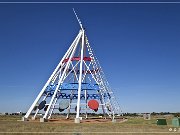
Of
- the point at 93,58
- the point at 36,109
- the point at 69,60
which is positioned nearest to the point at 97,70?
the point at 93,58

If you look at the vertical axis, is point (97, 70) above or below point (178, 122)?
above

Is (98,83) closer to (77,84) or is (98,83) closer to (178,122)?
(77,84)

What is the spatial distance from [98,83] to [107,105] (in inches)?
159

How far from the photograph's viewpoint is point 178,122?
35.2 m

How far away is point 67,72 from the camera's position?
179 feet

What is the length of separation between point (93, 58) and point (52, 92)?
937 centimetres

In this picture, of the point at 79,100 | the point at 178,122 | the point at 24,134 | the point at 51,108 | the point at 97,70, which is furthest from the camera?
the point at 97,70

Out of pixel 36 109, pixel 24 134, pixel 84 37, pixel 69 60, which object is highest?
pixel 84 37

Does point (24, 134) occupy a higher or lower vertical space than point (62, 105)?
lower

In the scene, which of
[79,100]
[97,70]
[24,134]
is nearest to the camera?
[24,134]

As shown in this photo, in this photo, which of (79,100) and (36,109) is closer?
(79,100)

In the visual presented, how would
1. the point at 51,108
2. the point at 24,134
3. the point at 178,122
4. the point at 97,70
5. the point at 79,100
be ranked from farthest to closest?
the point at 97,70 → the point at 51,108 → the point at 79,100 → the point at 178,122 → the point at 24,134

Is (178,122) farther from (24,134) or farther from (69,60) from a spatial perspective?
(69,60)

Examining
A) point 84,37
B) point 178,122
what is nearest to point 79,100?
point 84,37
